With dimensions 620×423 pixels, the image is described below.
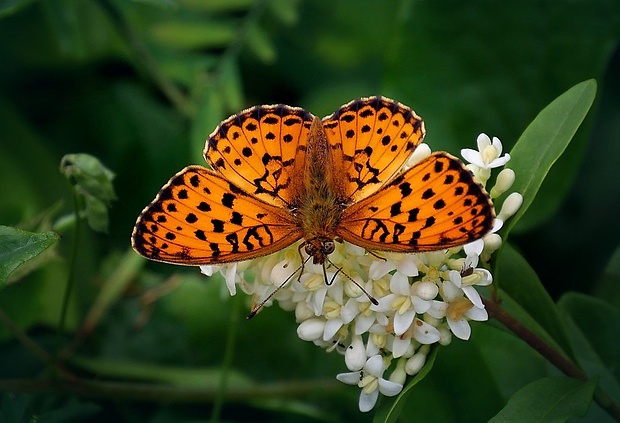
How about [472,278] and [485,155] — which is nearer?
[472,278]

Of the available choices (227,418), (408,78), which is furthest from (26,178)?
(408,78)

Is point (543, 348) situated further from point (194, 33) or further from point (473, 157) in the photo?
point (194, 33)

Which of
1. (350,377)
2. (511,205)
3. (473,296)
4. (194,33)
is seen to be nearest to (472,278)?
(473,296)

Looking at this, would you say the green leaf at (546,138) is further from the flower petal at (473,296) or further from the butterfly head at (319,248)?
the butterfly head at (319,248)

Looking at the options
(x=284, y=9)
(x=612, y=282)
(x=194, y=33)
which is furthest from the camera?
(x=194, y=33)

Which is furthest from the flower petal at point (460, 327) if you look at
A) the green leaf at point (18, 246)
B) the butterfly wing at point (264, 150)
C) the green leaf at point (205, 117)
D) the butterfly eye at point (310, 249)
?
the green leaf at point (205, 117)

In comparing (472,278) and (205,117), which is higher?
(205,117)

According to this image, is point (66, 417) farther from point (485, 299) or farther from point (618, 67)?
point (618, 67)
